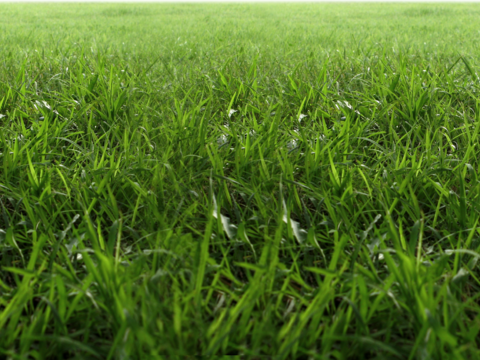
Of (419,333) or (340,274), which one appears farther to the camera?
(340,274)

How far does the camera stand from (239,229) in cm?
131

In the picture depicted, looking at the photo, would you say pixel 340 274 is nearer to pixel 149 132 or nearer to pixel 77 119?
pixel 149 132

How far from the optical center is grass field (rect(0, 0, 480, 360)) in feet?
3.25

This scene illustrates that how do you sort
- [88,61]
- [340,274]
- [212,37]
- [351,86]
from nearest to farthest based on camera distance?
[340,274]
[351,86]
[88,61]
[212,37]

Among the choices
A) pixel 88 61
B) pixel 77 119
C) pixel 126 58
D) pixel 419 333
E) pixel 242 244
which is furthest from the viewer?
pixel 126 58

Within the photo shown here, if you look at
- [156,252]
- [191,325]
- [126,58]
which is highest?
[126,58]

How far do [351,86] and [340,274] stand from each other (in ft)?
6.64

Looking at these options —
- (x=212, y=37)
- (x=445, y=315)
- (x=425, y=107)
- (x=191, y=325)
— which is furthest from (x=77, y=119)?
(x=212, y=37)

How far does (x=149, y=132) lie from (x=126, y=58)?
193 cm

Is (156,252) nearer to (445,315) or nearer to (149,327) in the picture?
(149,327)

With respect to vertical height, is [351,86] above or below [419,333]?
above

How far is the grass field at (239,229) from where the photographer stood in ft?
3.25

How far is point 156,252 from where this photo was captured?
1126mm

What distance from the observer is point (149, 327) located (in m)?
0.96
